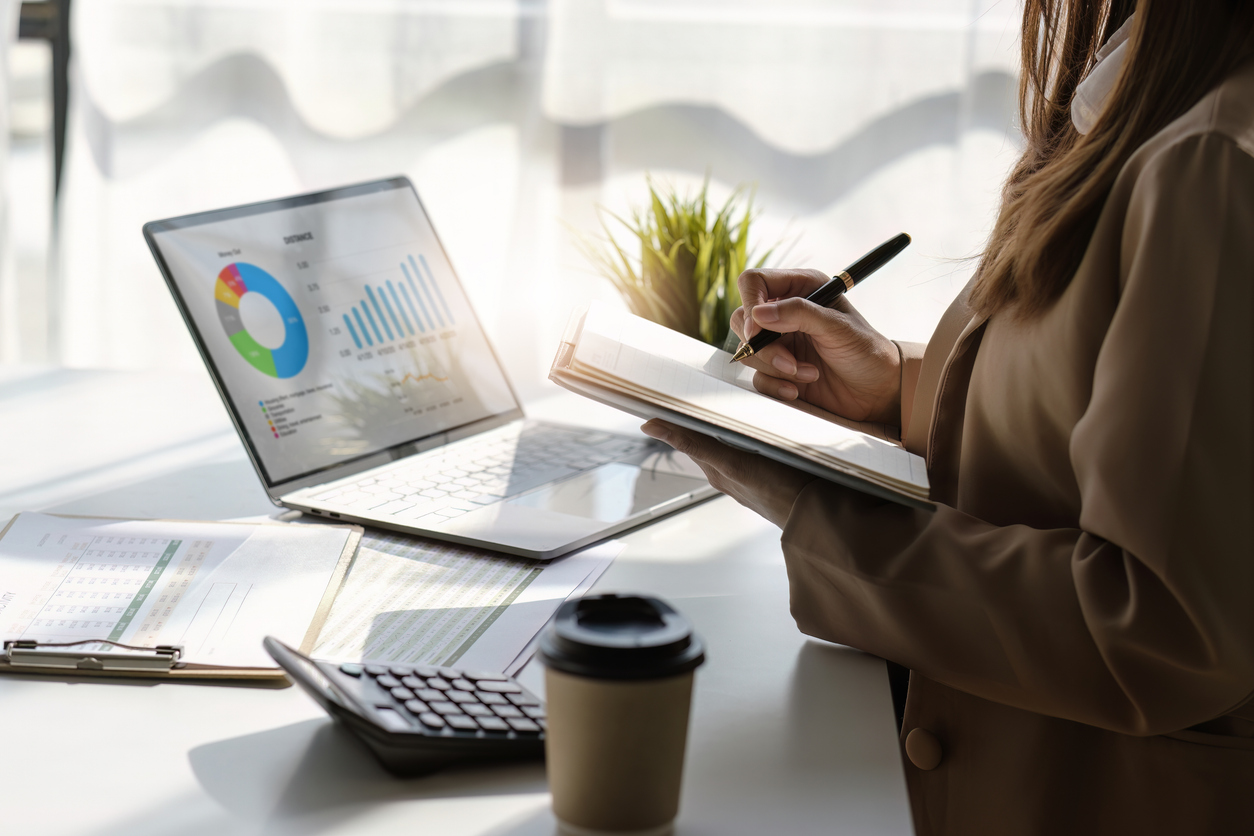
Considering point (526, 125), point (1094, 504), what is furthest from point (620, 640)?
point (526, 125)

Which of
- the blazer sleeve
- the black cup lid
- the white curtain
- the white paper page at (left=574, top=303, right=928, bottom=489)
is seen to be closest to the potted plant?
the white paper page at (left=574, top=303, right=928, bottom=489)

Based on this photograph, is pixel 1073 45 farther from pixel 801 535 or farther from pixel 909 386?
pixel 801 535

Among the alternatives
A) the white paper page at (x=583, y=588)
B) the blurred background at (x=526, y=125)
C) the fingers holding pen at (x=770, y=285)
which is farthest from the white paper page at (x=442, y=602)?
the blurred background at (x=526, y=125)

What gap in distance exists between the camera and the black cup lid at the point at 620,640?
1.41ft

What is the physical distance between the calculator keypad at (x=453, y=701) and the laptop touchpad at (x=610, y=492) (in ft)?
1.13

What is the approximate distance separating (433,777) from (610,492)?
49 centimetres

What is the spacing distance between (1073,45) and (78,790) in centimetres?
85

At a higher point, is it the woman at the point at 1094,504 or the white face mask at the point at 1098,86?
the white face mask at the point at 1098,86

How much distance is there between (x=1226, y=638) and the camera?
1.72ft

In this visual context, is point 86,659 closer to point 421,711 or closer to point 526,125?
point 421,711

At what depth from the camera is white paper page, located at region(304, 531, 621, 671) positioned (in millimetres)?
661

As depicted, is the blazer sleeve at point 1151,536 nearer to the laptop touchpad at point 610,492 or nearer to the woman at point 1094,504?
the woman at point 1094,504

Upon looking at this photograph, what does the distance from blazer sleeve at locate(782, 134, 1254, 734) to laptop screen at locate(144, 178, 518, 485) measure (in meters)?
0.63

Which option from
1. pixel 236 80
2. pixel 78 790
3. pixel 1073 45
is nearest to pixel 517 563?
pixel 78 790
